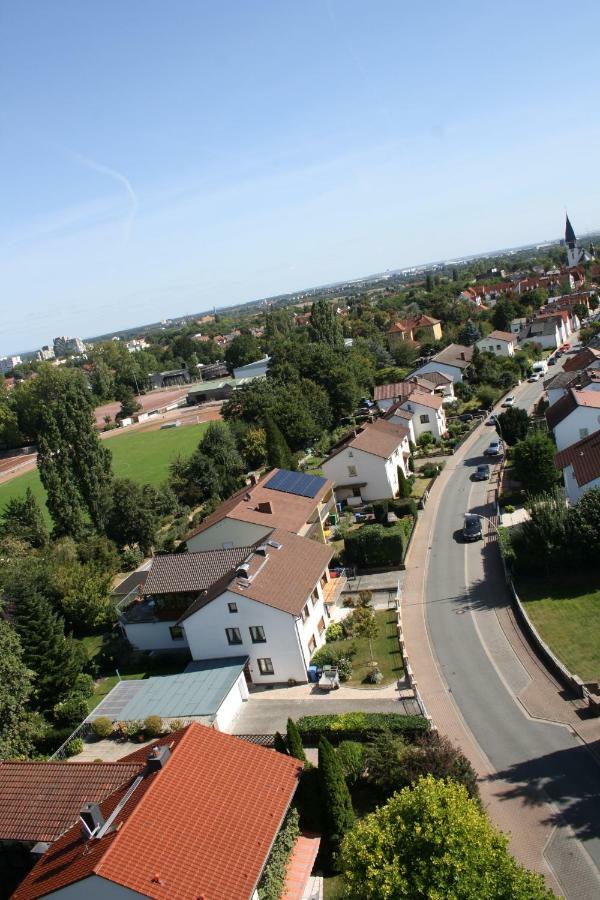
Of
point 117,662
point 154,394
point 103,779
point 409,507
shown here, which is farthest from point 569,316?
point 103,779

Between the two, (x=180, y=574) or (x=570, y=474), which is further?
(x=570, y=474)

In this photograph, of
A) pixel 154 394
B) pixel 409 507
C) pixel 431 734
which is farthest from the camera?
pixel 154 394

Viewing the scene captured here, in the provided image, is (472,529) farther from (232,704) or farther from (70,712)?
(70,712)

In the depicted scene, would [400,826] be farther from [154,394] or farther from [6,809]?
[154,394]

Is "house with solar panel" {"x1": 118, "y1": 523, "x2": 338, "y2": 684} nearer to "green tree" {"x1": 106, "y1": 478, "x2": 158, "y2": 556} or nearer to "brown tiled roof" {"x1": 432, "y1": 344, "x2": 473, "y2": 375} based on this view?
"green tree" {"x1": 106, "y1": 478, "x2": 158, "y2": 556}

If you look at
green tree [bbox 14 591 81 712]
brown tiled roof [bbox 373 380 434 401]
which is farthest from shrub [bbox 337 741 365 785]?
brown tiled roof [bbox 373 380 434 401]

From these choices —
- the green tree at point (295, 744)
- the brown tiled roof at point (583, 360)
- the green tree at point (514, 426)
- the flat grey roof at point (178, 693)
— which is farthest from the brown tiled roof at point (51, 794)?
the brown tiled roof at point (583, 360)

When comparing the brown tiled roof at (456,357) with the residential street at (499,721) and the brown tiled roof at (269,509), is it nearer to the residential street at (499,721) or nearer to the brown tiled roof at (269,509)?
the brown tiled roof at (269,509)

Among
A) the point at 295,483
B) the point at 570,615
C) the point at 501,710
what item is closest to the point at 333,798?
the point at 501,710
